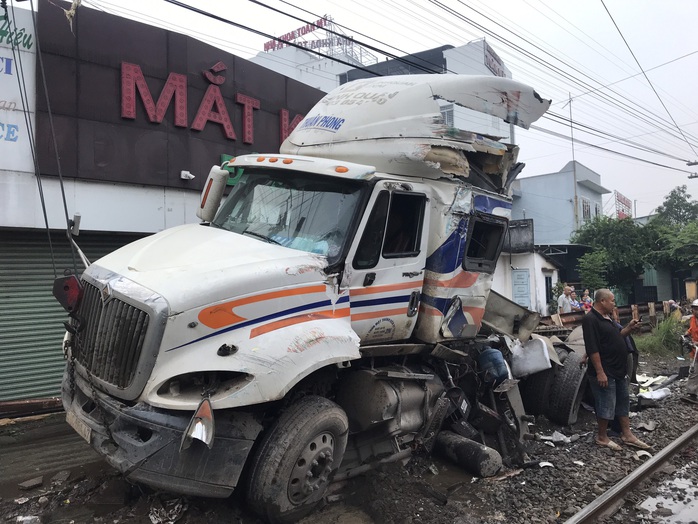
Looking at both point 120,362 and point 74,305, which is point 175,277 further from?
point 74,305

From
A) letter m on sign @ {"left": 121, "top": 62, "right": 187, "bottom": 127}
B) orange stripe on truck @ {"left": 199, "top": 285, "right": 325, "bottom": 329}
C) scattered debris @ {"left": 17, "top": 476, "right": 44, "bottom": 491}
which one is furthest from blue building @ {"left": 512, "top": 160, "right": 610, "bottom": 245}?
scattered debris @ {"left": 17, "top": 476, "right": 44, "bottom": 491}

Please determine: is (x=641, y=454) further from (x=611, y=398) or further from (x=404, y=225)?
(x=404, y=225)

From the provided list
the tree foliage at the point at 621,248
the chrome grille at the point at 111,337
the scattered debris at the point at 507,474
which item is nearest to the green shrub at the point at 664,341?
the scattered debris at the point at 507,474

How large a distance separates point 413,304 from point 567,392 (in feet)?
9.93

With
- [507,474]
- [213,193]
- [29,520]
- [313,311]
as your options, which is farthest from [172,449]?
[507,474]

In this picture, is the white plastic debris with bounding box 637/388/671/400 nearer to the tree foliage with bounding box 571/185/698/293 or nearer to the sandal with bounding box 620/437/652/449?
the sandal with bounding box 620/437/652/449

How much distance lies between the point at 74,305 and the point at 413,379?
298cm

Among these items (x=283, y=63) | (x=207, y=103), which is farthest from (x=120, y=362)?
(x=283, y=63)

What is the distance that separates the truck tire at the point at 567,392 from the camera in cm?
660

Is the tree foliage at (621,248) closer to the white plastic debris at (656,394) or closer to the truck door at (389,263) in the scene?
the white plastic debris at (656,394)

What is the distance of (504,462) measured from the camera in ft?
17.7

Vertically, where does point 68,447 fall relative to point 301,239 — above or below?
below

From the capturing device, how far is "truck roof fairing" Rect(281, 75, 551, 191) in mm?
5102

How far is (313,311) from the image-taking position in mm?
3980
